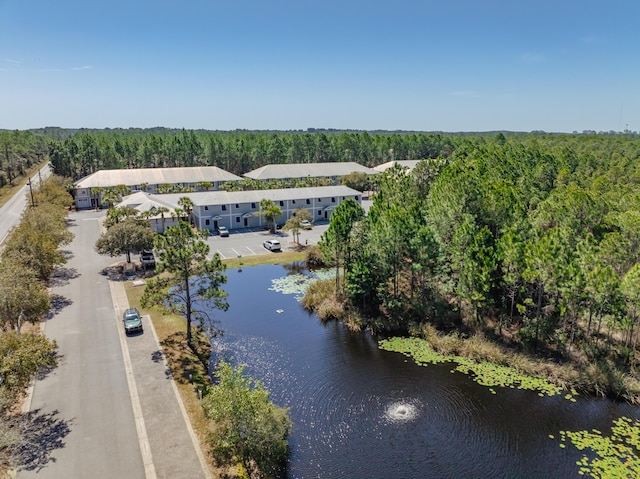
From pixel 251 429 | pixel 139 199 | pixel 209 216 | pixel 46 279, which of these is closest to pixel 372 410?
pixel 251 429

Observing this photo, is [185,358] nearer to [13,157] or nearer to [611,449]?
[611,449]

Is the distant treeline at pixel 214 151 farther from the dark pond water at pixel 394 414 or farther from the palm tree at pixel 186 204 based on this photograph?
the dark pond water at pixel 394 414

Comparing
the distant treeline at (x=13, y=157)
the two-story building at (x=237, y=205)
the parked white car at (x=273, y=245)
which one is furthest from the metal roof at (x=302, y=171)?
the distant treeline at (x=13, y=157)

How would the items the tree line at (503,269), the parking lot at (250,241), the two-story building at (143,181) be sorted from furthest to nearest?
the two-story building at (143,181), the parking lot at (250,241), the tree line at (503,269)

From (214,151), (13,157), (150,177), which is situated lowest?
(150,177)

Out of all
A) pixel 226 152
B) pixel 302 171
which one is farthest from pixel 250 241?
pixel 226 152
